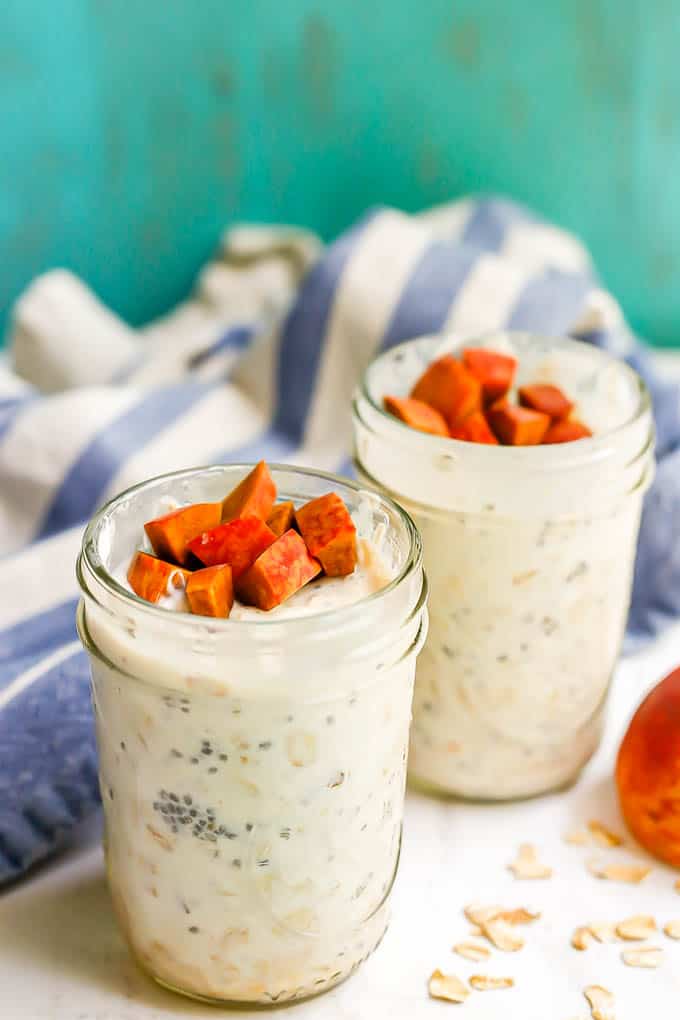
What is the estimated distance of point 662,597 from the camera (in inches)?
39.9

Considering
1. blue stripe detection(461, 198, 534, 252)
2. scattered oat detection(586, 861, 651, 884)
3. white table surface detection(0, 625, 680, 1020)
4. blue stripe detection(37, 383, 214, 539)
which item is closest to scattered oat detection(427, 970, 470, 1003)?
white table surface detection(0, 625, 680, 1020)

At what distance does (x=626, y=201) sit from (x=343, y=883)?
1.08m

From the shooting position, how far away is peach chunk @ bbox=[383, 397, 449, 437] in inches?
30.5

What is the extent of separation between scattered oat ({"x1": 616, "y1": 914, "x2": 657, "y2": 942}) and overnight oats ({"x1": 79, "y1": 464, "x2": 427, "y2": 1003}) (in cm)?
14

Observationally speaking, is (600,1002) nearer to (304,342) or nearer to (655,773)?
(655,773)

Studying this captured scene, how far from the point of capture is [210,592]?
604 millimetres

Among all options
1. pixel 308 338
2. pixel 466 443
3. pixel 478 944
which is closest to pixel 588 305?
pixel 308 338

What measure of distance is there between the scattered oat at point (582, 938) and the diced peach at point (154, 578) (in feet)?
1.00

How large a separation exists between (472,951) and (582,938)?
0.06 meters

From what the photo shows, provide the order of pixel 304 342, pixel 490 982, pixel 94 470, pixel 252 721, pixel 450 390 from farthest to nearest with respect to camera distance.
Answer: pixel 304 342 → pixel 94 470 → pixel 450 390 → pixel 490 982 → pixel 252 721

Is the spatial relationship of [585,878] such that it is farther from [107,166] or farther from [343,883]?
[107,166]

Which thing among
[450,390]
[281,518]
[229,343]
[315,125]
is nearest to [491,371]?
[450,390]

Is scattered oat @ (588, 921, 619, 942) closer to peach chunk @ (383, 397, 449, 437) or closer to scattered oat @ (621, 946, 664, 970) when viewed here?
scattered oat @ (621, 946, 664, 970)

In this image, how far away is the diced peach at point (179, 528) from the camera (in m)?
0.65
